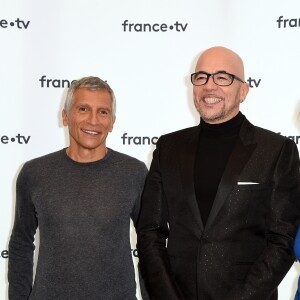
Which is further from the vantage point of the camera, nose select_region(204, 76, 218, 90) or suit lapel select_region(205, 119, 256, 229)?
nose select_region(204, 76, 218, 90)

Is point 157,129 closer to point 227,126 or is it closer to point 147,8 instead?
point 147,8

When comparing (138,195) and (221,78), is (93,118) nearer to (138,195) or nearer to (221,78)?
(138,195)

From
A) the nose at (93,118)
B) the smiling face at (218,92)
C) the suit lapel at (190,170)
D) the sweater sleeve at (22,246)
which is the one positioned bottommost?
the sweater sleeve at (22,246)

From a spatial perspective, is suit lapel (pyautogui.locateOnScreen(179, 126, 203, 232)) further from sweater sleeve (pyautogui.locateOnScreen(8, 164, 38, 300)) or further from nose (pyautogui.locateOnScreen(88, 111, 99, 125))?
sweater sleeve (pyautogui.locateOnScreen(8, 164, 38, 300))

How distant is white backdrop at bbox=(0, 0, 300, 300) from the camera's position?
335cm

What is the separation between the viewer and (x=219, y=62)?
236cm

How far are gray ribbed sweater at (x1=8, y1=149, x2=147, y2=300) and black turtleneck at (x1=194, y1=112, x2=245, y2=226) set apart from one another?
0.38 meters

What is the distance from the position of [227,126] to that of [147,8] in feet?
4.63

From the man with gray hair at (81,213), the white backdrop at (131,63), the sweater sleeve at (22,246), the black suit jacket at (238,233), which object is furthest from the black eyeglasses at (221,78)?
the white backdrop at (131,63)

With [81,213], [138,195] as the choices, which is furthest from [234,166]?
[81,213]

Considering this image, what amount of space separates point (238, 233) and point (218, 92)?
607 millimetres

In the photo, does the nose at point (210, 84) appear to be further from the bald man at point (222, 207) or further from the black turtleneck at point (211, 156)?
the black turtleneck at point (211, 156)

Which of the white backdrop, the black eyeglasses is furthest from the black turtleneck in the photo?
the white backdrop

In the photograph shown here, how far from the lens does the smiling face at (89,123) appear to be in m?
2.51
